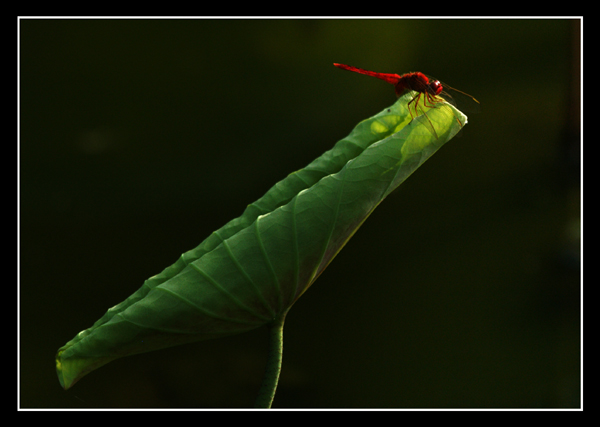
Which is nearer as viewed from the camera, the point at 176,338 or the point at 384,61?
the point at 176,338

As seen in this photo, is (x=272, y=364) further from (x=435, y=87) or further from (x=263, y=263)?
(x=435, y=87)

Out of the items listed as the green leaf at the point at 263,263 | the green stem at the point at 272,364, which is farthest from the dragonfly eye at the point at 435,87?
the green stem at the point at 272,364

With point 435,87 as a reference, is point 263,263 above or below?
below

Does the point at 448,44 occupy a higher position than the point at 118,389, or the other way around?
the point at 448,44

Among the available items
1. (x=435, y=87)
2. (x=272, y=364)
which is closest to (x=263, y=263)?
(x=272, y=364)

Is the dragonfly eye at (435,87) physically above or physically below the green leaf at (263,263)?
above

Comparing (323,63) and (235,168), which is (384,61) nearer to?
(323,63)

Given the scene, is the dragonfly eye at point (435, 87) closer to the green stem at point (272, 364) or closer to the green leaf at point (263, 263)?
the green leaf at point (263, 263)

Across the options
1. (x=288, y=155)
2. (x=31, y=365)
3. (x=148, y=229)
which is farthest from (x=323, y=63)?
(x=31, y=365)
